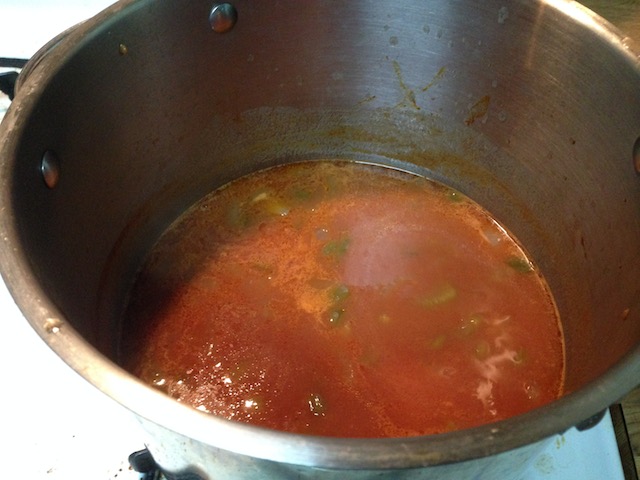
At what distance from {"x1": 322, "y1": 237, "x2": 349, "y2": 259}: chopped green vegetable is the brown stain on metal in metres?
0.34

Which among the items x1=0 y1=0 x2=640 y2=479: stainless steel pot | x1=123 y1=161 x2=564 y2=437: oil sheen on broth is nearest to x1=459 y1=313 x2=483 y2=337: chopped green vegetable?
x1=123 y1=161 x2=564 y2=437: oil sheen on broth

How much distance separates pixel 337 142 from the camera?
1290mm

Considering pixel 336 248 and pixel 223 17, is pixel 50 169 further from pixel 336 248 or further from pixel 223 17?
pixel 336 248

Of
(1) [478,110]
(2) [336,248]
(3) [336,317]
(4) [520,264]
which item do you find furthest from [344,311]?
(1) [478,110]

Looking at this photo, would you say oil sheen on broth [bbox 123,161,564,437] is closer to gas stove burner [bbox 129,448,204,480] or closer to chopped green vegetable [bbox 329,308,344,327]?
chopped green vegetable [bbox 329,308,344,327]

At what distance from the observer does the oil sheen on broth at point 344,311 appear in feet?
2.97

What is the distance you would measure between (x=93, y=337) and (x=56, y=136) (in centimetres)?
27

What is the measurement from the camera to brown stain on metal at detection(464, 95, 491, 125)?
1.14 metres

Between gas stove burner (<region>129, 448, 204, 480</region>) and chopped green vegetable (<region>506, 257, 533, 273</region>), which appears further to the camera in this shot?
chopped green vegetable (<region>506, 257, 533, 273</region>)

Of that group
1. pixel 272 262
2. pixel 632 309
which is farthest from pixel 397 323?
pixel 632 309

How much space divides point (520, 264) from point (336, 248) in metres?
0.34

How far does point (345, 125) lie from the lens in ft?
4.19

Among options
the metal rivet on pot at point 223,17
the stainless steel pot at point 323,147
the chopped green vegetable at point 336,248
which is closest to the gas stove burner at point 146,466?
the stainless steel pot at point 323,147

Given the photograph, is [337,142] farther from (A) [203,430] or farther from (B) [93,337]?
(A) [203,430]
